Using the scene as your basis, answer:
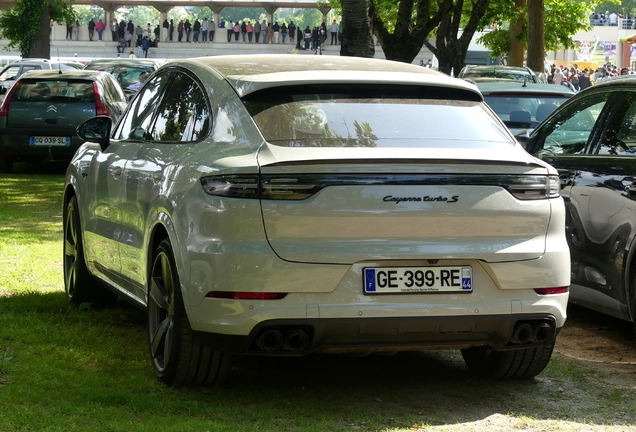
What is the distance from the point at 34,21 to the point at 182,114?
38408 mm

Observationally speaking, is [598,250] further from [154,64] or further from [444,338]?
[154,64]

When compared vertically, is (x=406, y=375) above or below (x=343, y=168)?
below

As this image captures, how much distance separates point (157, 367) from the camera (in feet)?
17.9

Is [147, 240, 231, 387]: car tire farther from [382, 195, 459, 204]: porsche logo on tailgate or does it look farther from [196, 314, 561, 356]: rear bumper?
[382, 195, 459, 204]: porsche logo on tailgate

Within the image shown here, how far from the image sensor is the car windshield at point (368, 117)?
4941 mm

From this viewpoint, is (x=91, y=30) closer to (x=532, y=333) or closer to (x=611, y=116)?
(x=611, y=116)

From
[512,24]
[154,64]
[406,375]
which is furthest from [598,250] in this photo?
[512,24]

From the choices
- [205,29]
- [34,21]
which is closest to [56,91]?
[34,21]

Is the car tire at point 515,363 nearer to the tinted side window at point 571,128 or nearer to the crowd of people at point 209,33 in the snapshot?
the tinted side window at point 571,128

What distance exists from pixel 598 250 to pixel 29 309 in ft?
12.3

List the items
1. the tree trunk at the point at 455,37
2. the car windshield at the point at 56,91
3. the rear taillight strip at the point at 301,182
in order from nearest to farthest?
the rear taillight strip at the point at 301,182, the car windshield at the point at 56,91, the tree trunk at the point at 455,37

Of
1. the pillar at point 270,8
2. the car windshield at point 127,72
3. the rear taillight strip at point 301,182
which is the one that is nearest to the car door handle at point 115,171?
the rear taillight strip at point 301,182

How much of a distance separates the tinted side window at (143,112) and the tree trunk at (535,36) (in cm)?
2697

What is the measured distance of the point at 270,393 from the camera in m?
5.38
